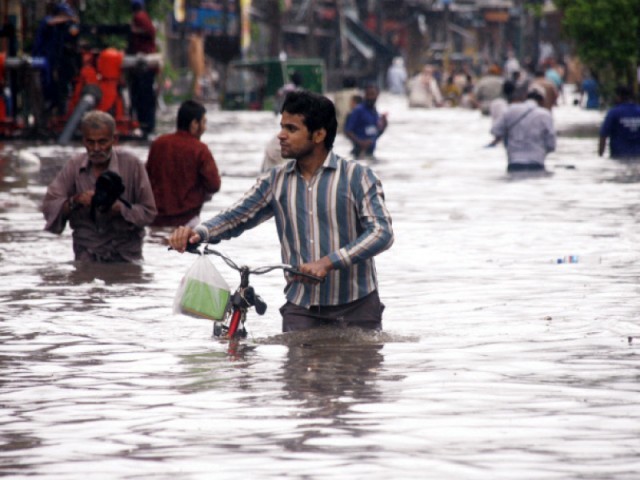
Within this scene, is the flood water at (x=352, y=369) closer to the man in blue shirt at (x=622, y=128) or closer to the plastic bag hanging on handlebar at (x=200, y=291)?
A: the plastic bag hanging on handlebar at (x=200, y=291)

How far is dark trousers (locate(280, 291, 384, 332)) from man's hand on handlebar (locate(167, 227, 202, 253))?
31.0 inches

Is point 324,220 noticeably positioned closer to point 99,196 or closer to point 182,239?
point 182,239

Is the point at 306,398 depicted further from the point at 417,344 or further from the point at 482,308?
the point at 482,308

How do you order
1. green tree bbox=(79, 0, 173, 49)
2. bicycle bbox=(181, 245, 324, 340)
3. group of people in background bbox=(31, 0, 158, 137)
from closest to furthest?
1. bicycle bbox=(181, 245, 324, 340)
2. group of people in background bbox=(31, 0, 158, 137)
3. green tree bbox=(79, 0, 173, 49)

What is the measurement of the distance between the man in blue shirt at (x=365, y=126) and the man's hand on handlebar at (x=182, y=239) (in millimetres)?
18053

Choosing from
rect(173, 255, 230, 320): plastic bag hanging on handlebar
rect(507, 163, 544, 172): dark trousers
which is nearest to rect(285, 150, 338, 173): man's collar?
rect(173, 255, 230, 320): plastic bag hanging on handlebar

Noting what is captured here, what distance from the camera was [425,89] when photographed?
55406 millimetres

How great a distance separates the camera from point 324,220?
25.7 feet

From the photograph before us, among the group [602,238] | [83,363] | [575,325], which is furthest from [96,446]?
[602,238]

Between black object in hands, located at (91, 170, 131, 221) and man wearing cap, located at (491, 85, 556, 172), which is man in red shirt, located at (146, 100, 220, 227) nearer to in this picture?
black object in hands, located at (91, 170, 131, 221)

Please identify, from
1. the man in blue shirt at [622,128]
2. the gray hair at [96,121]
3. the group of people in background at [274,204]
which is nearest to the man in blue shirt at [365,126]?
the man in blue shirt at [622,128]

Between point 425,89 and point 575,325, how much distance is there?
4647 cm

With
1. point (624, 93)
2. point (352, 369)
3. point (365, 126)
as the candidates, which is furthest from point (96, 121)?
point (365, 126)

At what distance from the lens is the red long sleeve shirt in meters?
13.1
